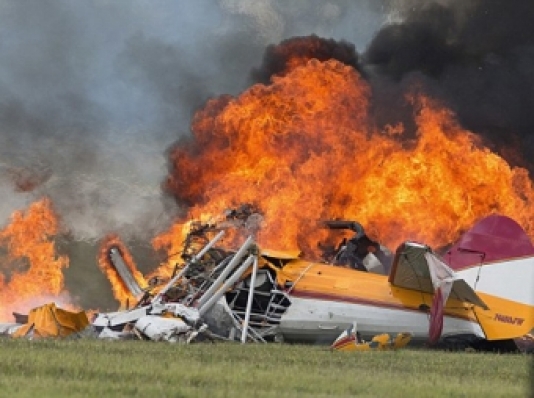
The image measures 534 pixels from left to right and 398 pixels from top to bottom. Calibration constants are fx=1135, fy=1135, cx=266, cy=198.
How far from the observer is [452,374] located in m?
17.0

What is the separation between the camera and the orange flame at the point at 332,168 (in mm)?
32000

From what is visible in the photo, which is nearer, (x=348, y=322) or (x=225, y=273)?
(x=348, y=322)

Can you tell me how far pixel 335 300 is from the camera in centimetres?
2402

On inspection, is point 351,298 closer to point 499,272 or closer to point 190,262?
point 499,272

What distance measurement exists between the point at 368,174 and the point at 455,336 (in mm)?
9685

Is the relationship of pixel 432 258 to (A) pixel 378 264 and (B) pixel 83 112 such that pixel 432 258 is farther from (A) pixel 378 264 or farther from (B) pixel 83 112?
(B) pixel 83 112

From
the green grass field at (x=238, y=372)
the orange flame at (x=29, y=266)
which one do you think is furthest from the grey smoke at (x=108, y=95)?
the green grass field at (x=238, y=372)

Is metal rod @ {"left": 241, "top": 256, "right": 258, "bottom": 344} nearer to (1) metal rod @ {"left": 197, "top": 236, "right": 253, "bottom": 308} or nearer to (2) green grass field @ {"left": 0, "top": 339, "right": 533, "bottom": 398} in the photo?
(1) metal rod @ {"left": 197, "top": 236, "right": 253, "bottom": 308}

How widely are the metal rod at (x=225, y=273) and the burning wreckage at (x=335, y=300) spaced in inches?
1.0

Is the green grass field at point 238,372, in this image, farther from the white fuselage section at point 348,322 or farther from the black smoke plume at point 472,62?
the black smoke plume at point 472,62

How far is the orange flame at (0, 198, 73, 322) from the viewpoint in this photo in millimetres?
33094

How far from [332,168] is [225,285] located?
33.7ft

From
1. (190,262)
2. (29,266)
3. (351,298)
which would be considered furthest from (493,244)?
(29,266)

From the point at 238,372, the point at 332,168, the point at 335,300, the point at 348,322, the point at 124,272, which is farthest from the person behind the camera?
the point at 332,168
